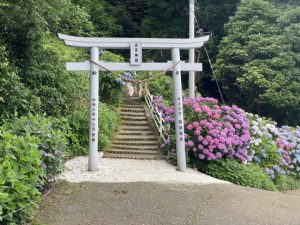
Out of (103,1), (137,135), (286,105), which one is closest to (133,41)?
(137,135)

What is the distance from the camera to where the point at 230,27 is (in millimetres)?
21703

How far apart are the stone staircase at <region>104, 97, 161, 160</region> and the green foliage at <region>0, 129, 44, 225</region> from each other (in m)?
5.22

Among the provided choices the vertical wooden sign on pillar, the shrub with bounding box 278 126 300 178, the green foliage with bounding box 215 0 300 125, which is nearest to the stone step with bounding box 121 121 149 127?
the vertical wooden sign on pillar

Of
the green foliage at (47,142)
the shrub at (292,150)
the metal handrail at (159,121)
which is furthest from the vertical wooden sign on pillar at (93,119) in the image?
the shrub at (292,150)

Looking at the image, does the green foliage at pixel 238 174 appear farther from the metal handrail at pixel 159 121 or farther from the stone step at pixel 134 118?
the stone step at pixel 134 118

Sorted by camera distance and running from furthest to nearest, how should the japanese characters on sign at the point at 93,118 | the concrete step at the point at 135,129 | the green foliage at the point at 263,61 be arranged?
the green foliage at the point at 263,61 → the concrete step at the point at 135,129 → the japanese characters on sign at the point at 93,118

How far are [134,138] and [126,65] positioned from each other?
2915 millimetres

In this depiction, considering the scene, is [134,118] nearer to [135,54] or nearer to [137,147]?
[137,147]

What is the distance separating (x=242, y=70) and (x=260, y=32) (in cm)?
236

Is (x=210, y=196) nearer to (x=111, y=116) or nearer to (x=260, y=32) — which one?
(x=111, y=116)

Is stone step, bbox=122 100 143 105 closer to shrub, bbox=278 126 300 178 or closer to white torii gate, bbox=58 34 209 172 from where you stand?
white torii gate, bbox=58 34 209 172

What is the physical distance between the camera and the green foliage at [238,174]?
9.15 metres

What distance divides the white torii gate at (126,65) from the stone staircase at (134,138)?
4.98ft

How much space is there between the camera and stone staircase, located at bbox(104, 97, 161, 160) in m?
10.5
